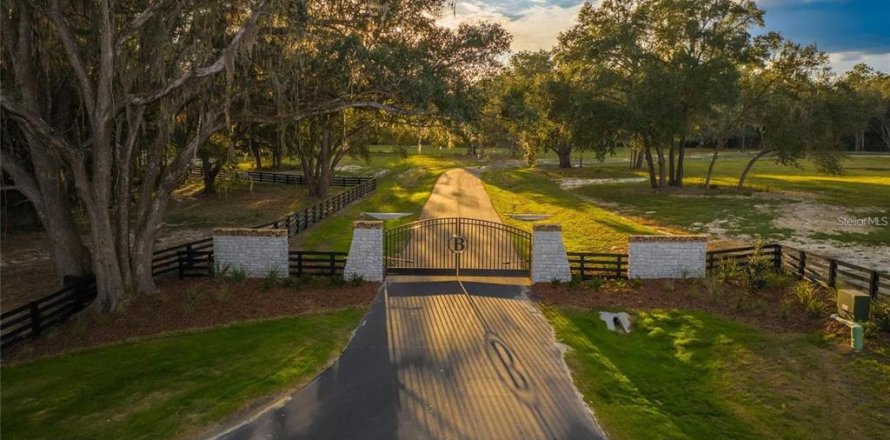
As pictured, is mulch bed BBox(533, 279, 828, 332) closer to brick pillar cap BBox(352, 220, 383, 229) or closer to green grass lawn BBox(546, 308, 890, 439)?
green grass lawn BBox(546, 308, 890, 439)

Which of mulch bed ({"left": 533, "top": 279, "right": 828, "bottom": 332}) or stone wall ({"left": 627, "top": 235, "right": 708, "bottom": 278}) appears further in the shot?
stone wall ({"left": 627, "top": 235, "right": 708, "bottom": 278})

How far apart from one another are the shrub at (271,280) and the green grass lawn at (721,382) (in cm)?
856

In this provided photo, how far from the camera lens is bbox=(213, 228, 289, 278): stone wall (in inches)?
637

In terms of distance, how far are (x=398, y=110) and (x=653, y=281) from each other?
938 centimetres

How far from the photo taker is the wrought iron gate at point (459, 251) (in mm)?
16625

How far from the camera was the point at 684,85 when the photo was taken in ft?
108

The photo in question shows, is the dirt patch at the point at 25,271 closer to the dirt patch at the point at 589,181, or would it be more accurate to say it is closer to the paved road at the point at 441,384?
the paved road at the point at 441,384

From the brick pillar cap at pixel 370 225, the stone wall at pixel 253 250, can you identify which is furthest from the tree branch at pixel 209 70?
the brick pillar cap at pixel 370 225

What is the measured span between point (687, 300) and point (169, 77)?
15612 millimetres

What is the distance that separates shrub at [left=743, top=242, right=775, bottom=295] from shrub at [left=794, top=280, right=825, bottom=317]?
2.77 ft

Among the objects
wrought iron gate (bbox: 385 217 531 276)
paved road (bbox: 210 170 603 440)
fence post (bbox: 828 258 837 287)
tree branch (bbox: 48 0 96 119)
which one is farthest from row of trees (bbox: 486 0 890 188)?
tree branch (bbox: 48 0 96 119)

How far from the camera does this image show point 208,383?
384 inches

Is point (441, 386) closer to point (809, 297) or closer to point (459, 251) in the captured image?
point (459, 251)

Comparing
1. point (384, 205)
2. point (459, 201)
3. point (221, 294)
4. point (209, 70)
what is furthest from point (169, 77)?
point (459, 201)
